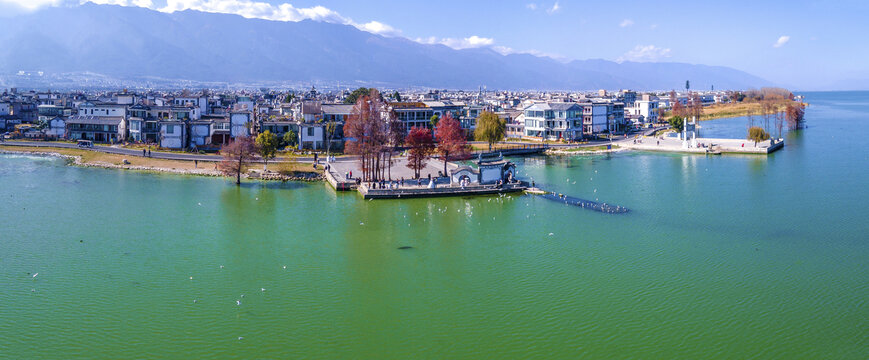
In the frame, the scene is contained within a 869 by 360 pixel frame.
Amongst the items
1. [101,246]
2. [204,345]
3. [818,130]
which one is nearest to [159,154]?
[101,246]

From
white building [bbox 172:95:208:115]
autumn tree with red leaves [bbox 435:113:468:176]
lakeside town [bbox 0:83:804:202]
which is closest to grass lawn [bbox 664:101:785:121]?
lakeside town [bbox 0:83:804:202]

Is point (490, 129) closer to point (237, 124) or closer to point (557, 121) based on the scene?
point (557, 121)

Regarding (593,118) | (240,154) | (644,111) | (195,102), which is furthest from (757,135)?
(195,102)

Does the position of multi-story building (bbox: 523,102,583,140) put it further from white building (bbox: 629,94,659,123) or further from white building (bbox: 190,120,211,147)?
white building (bbox: 190,120,211,147)

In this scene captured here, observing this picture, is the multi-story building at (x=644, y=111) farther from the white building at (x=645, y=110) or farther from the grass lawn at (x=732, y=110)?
the grass lawn at (x=732, y=110)

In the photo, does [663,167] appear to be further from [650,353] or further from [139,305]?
[139,305]

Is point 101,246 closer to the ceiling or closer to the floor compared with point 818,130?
closer to the floor
